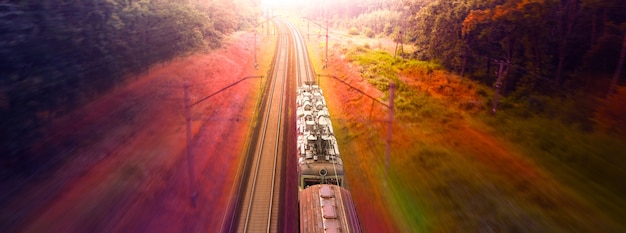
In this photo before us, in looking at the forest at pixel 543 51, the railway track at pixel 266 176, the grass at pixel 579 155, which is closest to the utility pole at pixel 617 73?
the forest at pixel 543 51

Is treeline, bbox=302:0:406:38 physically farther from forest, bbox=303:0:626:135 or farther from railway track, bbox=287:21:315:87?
forest, bbox=303:0:626:135

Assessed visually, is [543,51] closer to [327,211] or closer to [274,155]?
[274,155]

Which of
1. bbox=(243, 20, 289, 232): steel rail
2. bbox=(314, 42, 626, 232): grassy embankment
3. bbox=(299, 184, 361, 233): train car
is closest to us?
bbox=(299, 184, 361, 233): train car

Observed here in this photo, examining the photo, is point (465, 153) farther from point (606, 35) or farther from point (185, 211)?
point (185, 211)

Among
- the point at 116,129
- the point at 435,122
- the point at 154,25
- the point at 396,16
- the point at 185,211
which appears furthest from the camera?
the point at 396,16

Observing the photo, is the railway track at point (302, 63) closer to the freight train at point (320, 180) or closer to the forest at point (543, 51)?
the forest at point (543, 51)

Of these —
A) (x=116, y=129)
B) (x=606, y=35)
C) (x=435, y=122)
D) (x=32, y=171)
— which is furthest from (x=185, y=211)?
(x=606, y=35)

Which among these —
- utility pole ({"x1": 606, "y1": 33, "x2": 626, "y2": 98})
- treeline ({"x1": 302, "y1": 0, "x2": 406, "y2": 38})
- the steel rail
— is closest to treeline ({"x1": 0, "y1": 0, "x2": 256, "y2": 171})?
the steel rail
